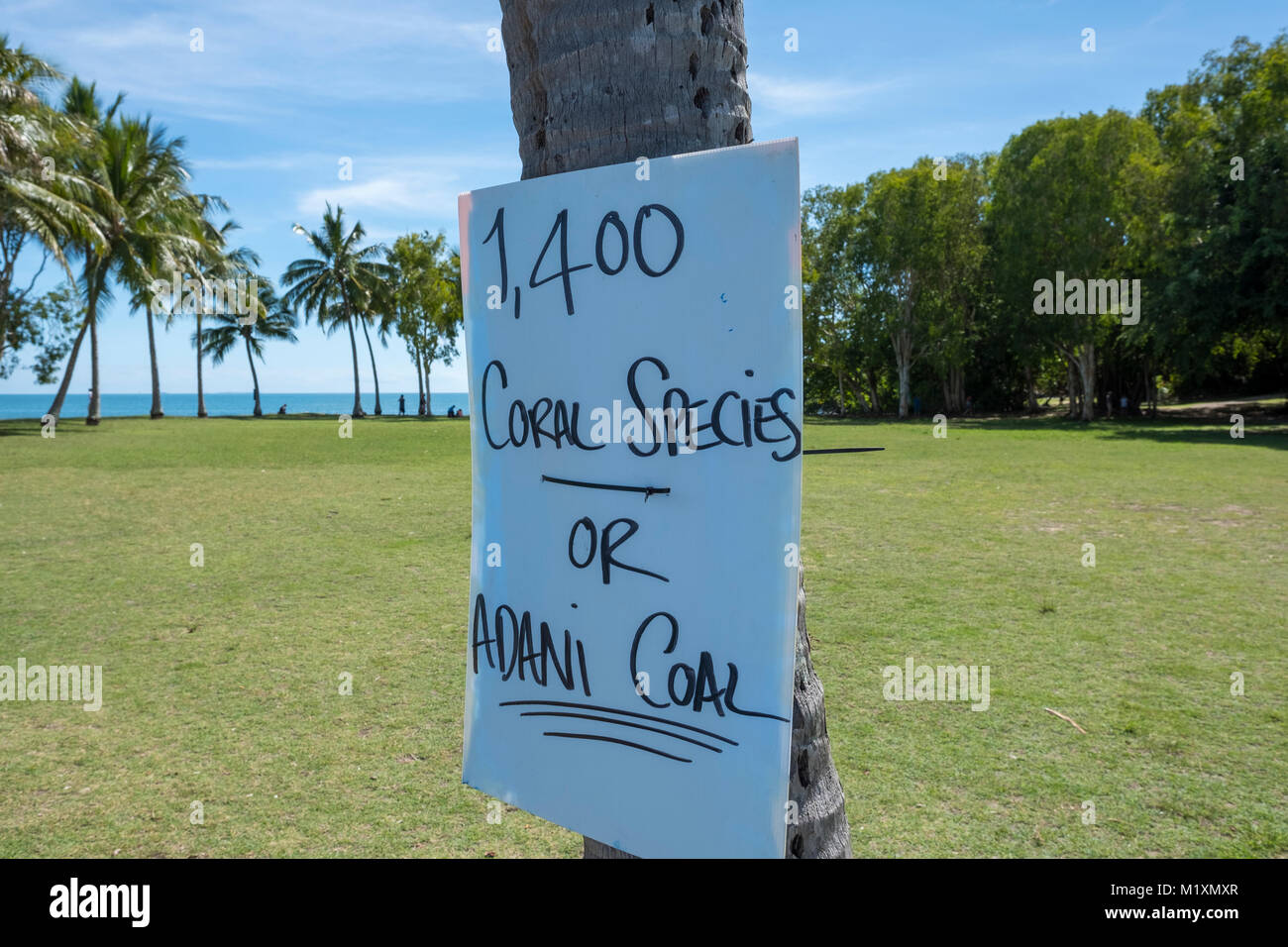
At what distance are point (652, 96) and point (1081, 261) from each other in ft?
104

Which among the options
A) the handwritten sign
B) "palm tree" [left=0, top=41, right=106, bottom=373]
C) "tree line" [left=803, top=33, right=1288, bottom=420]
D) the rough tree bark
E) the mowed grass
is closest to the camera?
the handwritten sign

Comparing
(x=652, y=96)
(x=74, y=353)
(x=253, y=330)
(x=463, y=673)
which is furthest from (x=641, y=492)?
(x=253, y=330)

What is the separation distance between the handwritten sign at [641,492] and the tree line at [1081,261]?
25966 millimetres

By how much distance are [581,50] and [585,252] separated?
456mm

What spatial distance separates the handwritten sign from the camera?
1575mm

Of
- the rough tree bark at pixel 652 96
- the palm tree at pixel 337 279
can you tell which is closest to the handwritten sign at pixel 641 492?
the rough tree bark at pixel 652 96

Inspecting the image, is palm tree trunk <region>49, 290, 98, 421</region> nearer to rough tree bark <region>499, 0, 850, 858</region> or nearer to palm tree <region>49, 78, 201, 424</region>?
palm tree <region>49, 78, 201, 424</region>

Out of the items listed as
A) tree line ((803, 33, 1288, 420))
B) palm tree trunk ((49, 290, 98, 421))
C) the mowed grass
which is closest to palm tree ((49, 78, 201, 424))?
palm tree trunk ((49, 290, 98, 421))

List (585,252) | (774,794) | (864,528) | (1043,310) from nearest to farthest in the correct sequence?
(774,794)
(585,252)
(864,528)
(1043,310)

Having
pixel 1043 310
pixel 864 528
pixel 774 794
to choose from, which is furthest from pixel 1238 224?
pixel 774 794

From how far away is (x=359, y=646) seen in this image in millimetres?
5246

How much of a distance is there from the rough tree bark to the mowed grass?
1273 mm

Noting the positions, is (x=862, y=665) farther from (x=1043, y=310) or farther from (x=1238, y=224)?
(x=1043, y=310)

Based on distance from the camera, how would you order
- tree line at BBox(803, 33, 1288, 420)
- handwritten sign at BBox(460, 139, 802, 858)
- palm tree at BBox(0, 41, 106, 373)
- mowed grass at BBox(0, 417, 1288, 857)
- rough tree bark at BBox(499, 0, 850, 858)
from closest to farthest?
handwritten sign at BBox(460, 139, 802, 858), rough tree bark at BBox(499, 0, 850, 858), mowed grass at BBox(0, 417, 1288, 857), palm tree at BBox(0, 41, 106, 373), tree line at BBox(803, 33, 1288, 420)
